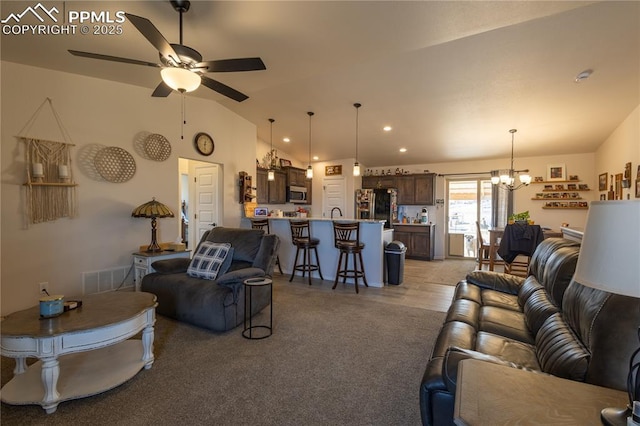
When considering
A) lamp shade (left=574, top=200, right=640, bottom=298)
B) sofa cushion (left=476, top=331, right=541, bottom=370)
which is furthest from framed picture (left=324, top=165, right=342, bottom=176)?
lamp shade (left=574, top=200, right=640, bottom=298)

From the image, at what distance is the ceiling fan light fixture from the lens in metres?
2.26

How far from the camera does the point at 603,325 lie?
1211mm

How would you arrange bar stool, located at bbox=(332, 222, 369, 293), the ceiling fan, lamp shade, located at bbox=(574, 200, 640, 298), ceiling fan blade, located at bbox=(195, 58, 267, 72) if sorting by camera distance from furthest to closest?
bar stool, located at bbox=(332, 222, 369, 293), ceiling fan blade, located at bbox=(195, 58, 267, 72), the ceiling fan, lamp shade, located at bbox=(574, 200, 640, 298)

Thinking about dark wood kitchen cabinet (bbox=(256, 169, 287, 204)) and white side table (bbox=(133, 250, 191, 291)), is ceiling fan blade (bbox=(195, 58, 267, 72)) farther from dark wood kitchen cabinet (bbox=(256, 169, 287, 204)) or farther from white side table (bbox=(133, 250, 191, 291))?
dark wood kitchen cabinet (bbox=(256, 169, 287, 204))

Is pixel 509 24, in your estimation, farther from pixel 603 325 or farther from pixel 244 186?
pixel 244 186

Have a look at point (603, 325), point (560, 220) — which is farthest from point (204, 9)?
point (560, 220)

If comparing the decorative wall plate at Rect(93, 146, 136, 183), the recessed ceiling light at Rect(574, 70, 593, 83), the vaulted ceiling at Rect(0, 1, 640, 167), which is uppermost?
the vaulted ceiling at Rect(0, 1, 640, 167)

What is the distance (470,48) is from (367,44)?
3.88ft

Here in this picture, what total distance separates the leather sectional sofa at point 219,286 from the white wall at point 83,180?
1095mm

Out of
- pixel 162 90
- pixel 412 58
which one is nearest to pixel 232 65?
pixel 162 90

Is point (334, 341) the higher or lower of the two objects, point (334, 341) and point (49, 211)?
the lower

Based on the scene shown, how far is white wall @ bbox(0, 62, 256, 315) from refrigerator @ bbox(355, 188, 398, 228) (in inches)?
155

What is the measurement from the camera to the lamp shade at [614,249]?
0.74 m

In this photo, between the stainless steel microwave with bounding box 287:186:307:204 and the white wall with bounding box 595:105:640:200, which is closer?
the white wall with bounding box 595:105:640:200
